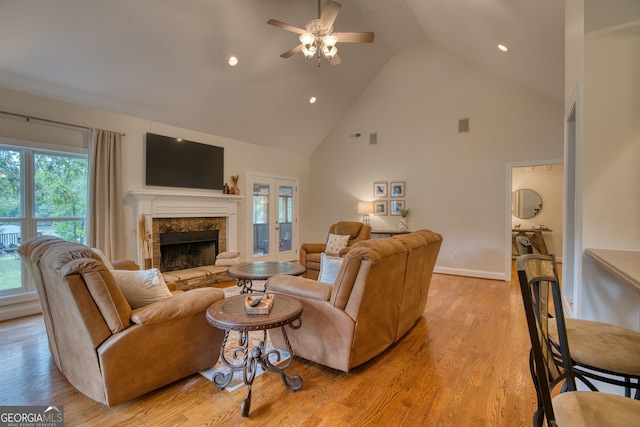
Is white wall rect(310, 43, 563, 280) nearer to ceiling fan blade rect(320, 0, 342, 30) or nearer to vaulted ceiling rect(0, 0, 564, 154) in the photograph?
vaulted ceiling rect(0, 0, 564, 154)

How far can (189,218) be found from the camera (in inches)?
201

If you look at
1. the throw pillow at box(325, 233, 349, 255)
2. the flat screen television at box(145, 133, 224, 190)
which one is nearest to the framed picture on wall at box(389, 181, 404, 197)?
the throw pillow at box(325, 233, 349, 255)

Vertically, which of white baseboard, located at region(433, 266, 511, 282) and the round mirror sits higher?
the round mirror

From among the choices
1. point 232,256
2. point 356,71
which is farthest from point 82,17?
point 356,71

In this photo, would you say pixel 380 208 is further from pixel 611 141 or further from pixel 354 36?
pixel 611 141

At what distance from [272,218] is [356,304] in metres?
4.87

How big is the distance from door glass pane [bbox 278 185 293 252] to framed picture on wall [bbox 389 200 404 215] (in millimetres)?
2426

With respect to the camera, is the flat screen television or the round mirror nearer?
the flat screen television

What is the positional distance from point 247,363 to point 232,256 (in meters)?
3.39

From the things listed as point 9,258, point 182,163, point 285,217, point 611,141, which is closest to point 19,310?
point 9,258

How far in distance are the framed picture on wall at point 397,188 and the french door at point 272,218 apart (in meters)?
2.37

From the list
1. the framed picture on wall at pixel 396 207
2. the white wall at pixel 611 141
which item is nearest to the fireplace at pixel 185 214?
the framed picture on wall at pixel 396 207

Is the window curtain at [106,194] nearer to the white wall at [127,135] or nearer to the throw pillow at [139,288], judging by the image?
the white wall at [127,135]

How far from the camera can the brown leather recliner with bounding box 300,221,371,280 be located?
196 inches
